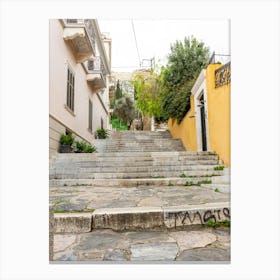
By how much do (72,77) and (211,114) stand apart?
383cm

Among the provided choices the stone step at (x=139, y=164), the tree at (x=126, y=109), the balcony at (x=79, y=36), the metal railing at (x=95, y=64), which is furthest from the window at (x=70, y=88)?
the tree at (x=126, y=109)

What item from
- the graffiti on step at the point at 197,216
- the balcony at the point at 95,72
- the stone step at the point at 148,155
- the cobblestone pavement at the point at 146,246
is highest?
the balcony at the point at 95,72

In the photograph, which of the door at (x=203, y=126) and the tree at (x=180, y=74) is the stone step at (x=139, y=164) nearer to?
the door at (x=203, y=126)

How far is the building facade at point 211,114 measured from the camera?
4.70 metres

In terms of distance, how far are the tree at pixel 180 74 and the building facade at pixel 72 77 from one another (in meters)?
2.47

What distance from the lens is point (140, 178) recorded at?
4.45 m

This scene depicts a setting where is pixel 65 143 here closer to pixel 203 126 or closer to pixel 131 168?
pixel 131 168

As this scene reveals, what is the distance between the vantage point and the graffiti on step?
2.02 m

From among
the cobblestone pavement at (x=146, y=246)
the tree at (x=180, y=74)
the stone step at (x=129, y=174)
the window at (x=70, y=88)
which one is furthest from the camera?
the tree at (x=180, y=74)

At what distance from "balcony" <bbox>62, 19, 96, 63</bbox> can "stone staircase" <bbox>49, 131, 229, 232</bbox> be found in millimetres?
2969
